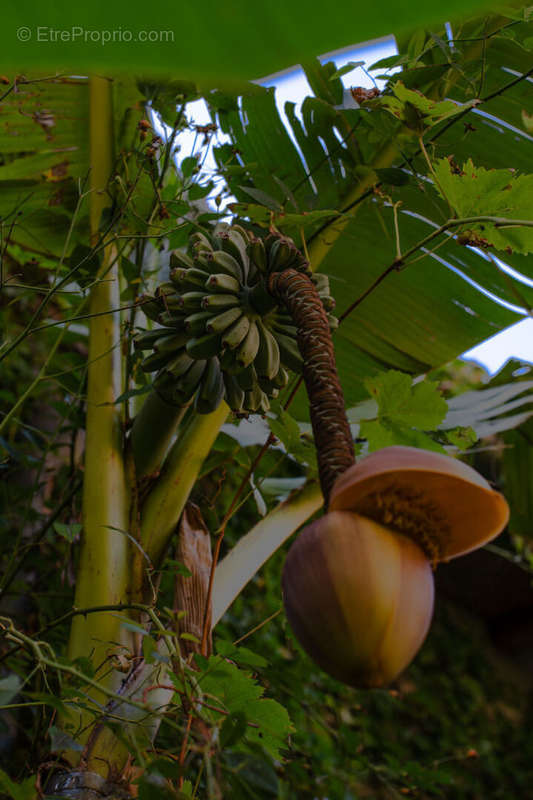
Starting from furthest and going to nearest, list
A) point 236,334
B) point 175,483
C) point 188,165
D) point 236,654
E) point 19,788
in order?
point 188,165
point 175,483
point 236,654
point 236,334
point 19,788

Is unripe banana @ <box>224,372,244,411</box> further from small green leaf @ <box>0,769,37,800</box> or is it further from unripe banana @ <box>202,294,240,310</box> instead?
small green leaf @ <box>0,769,37,800</box>

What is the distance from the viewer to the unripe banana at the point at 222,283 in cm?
77

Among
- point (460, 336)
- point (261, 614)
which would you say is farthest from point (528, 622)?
point (460, 336)

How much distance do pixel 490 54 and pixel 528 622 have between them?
183 inches

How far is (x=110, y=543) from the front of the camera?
0.96 m

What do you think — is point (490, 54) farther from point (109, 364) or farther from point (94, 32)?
point (94, 32)

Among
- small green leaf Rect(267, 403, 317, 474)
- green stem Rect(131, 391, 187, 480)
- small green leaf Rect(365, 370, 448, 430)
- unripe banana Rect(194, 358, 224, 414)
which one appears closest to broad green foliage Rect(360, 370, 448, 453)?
small green leaf Rect(365, 370, 448, 430)

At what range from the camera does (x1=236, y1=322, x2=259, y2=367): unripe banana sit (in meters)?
0.75

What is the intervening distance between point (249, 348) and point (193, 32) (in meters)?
0.44

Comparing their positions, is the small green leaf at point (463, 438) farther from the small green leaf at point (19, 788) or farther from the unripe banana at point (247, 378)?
the small green leaf at point (19, 788)

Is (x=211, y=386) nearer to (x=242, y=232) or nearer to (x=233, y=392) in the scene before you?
(x=233, y=392)

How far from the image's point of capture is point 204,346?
79 centimetres

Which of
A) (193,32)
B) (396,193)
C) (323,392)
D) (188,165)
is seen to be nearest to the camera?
(193,32)

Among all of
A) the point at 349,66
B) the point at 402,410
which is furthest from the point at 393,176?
the point at 402,410
